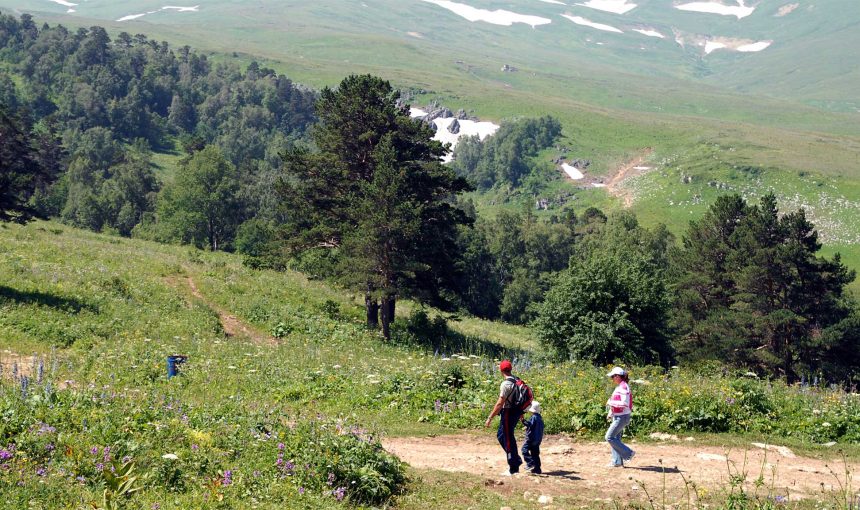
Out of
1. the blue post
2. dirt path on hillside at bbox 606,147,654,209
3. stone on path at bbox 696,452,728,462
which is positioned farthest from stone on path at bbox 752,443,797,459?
dirt path on hillside at bbox 606,147,654,209

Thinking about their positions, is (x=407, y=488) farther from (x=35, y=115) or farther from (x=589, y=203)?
(x=35, y=115)

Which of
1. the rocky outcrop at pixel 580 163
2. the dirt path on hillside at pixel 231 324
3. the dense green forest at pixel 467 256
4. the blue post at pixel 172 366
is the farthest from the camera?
the rocky outcrop at pixel 580 163

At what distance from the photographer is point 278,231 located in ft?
124

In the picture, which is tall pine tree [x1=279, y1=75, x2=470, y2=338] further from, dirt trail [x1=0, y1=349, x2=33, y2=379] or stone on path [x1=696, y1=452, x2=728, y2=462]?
stone on path [x1=696, y1=452, x2=728, y2=462]

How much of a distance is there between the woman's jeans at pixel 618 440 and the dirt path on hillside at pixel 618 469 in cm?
23

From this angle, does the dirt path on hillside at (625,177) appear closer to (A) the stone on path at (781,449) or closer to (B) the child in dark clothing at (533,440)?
(A) the stone on path at (781,449)

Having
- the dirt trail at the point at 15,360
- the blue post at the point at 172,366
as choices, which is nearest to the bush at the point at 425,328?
the blue post at the point at 172,366

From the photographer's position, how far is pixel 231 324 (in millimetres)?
29906

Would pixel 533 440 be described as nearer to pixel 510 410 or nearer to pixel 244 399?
pixel 510 410

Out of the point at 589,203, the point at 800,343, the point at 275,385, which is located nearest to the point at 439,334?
the point at 275,385

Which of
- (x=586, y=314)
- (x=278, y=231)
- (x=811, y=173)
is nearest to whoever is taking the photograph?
(x=586, y=314)

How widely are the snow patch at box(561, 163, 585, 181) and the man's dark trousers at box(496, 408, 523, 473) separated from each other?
179 meters

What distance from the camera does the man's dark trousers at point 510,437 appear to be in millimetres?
11875

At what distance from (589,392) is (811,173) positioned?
157 metres
